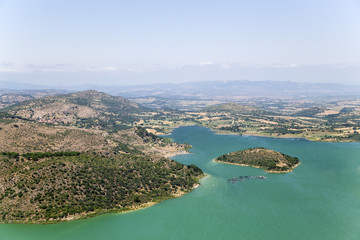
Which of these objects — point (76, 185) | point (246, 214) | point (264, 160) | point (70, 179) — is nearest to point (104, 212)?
point (76, 185)

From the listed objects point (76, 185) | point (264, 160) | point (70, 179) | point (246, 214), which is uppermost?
point (70, 179)

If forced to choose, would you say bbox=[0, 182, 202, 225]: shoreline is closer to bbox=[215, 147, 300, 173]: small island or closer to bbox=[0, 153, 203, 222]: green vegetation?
bbox=[0, 153, 203, 222]: green vegetation

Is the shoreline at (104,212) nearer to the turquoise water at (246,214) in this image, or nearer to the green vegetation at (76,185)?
the green vegetation at (76,185)

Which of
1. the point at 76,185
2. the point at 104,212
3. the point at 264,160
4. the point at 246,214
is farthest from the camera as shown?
the point at 264,160

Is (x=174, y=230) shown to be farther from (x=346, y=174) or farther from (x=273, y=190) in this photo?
(x=346, y=174)

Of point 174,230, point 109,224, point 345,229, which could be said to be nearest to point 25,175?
point 109,224

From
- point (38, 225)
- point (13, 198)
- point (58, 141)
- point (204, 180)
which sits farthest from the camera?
point (58, 141)

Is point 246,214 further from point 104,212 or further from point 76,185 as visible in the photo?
point 76,185

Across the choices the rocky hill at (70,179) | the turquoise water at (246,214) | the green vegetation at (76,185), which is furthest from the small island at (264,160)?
the green vegetation at (76,185)
